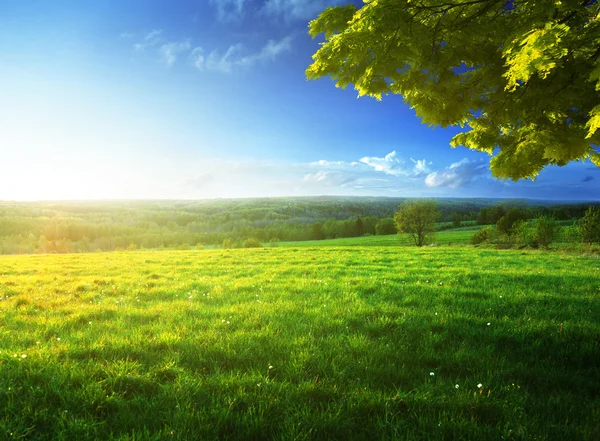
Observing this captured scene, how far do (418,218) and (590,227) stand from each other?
27.2 m

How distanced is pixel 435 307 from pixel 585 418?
14.3 feet

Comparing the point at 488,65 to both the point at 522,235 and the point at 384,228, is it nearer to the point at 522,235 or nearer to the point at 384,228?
the point at 522,235

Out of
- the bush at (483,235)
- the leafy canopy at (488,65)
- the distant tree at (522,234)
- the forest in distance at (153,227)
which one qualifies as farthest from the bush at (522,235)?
the leafy canopy at (488,65)

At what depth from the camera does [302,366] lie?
489cm

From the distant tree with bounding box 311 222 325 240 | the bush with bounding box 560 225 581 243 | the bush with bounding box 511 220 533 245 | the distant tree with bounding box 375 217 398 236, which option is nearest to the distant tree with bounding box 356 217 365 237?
the distant tree with bounding box 375 217 398 236

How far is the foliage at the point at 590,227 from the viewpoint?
48.5 metres

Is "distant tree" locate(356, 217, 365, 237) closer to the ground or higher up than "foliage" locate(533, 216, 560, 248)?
closer to the ground

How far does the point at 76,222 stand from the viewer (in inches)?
4719

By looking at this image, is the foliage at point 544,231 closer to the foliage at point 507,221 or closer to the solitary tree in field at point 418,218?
the solitary tree in field at point 418,218

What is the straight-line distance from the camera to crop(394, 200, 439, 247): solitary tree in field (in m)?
66.6

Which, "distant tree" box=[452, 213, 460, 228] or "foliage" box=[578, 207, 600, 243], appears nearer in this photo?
"foliage" box=[578, 207, 600, 243]

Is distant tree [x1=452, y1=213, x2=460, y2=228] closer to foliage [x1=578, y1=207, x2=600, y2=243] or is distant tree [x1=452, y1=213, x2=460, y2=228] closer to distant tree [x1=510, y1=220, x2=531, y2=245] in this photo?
distant tree [x1=510, y1=220, x2=531, y2=245]

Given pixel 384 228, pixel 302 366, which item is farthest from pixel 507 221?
pixel 302 366

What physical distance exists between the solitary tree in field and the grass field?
59.6m
